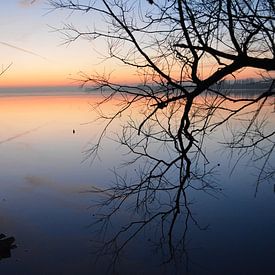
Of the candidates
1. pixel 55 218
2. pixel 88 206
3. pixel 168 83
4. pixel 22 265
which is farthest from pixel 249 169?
pixel 168 83

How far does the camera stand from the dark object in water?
6.72m

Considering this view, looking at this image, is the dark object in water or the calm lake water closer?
the calm lake water

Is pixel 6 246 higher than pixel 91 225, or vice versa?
pixel 91 225

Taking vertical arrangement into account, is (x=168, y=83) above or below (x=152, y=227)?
above

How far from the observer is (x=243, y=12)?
3.01 m

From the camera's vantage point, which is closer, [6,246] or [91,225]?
[6,246]

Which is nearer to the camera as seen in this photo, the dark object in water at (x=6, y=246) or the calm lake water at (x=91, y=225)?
the calm lake water at (x=91, y=225)

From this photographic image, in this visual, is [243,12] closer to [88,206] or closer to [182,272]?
[182,272]

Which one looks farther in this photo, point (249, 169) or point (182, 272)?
point (249, 169)

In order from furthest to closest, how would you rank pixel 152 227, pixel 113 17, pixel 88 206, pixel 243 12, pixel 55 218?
pixel 88 206, pixel 55 218, pixel 152 227, pixel 113 17, pixel 243 12

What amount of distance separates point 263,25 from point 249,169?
9.04m

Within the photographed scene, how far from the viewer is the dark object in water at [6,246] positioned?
22.1 ft

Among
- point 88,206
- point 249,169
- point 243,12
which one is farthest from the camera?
point 249,169

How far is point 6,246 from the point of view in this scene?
6.87 m
